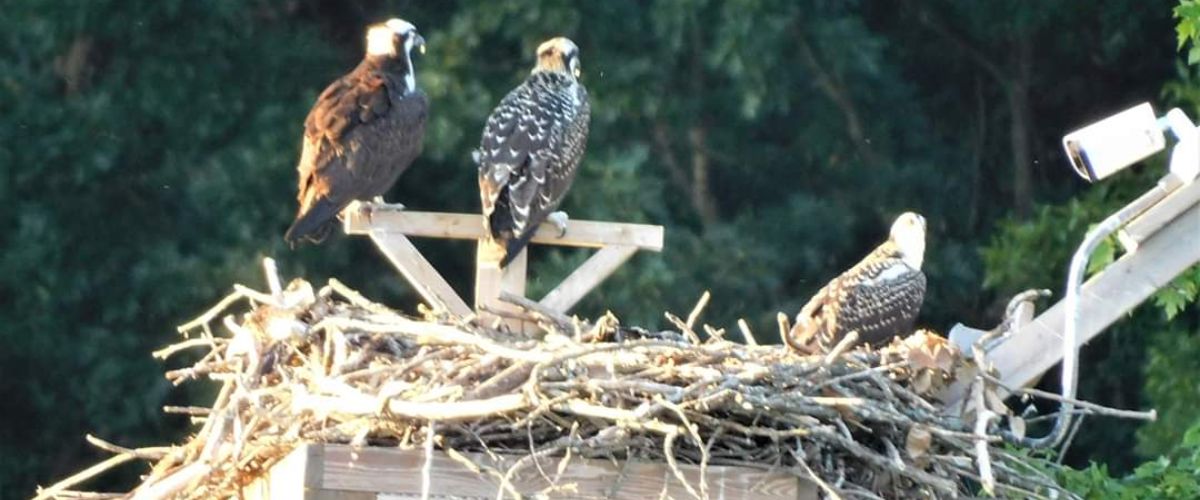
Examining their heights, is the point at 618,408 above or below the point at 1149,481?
below

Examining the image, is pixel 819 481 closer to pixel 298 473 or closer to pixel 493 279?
pixel 298 473

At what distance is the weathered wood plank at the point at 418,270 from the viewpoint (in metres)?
7.97

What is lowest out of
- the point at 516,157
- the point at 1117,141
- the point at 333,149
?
the point at 1117,141

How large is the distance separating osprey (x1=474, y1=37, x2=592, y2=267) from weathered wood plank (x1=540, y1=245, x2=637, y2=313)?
2.06ft

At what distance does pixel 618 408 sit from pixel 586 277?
1715 millimetres

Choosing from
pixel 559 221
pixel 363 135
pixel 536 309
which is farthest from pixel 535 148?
pixel 536 309

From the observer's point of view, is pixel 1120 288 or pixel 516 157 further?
pixel 516 157

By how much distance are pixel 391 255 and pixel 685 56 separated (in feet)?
21.5

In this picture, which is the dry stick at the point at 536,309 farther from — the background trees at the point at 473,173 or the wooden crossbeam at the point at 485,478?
the background trees at the point at 473,173

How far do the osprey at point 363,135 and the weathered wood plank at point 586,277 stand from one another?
1789 mm

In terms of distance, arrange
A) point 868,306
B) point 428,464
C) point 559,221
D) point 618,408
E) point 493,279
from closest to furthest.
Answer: point 428,464, point 618,408, point 493,279, point 868,306, point 559,221

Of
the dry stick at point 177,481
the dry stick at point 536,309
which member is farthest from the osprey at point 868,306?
the dry stick at point 177,481

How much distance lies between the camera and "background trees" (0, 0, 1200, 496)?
44.5ft

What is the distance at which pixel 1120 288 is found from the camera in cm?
660
